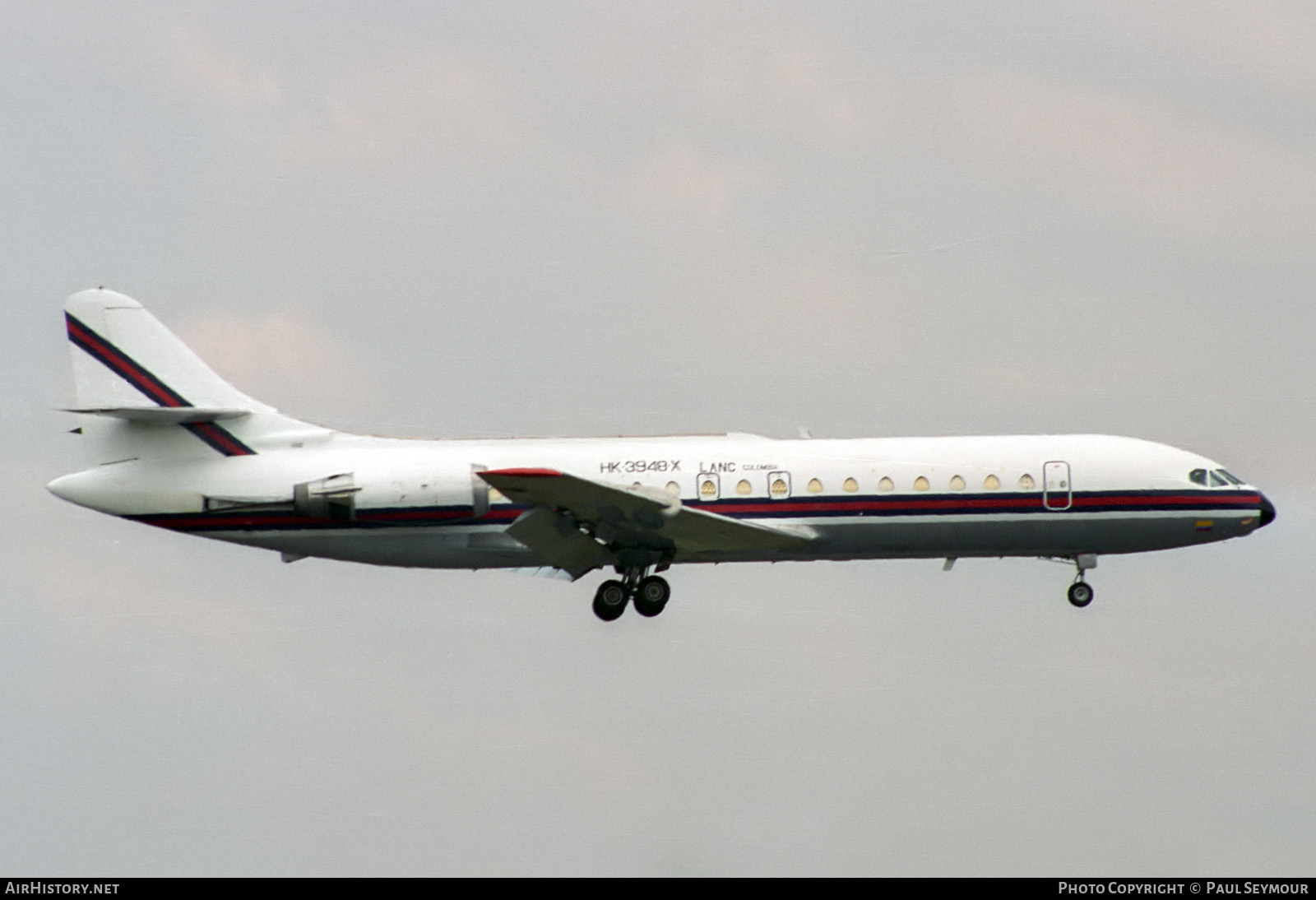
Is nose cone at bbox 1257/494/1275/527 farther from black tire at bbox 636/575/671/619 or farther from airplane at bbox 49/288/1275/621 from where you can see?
black tire at bbox 636/575/671/619

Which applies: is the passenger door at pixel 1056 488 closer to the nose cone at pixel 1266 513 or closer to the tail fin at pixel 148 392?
the nose cone at pixel 1266 513

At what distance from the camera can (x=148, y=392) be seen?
117 feet

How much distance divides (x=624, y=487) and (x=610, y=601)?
258 cm

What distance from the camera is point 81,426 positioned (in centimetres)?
3525

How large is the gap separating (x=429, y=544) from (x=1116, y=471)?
12.6 meters

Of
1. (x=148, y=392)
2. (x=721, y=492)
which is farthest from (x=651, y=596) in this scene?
(x=148, y=392)

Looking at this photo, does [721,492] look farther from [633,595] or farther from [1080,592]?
[1080,592]

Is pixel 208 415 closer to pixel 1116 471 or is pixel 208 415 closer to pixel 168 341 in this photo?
pixel 168 341

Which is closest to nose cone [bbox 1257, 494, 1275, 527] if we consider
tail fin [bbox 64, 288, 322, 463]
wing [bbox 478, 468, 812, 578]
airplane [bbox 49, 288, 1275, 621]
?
airplane [bbox 49, 288, 1275, 621]

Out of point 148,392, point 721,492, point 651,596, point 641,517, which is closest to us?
point 641,517

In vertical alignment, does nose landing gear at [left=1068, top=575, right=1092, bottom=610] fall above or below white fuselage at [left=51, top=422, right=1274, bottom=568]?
below

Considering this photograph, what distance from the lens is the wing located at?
32.0 m

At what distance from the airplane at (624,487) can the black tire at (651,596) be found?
0.03m

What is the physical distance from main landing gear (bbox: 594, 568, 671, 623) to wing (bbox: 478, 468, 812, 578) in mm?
501
